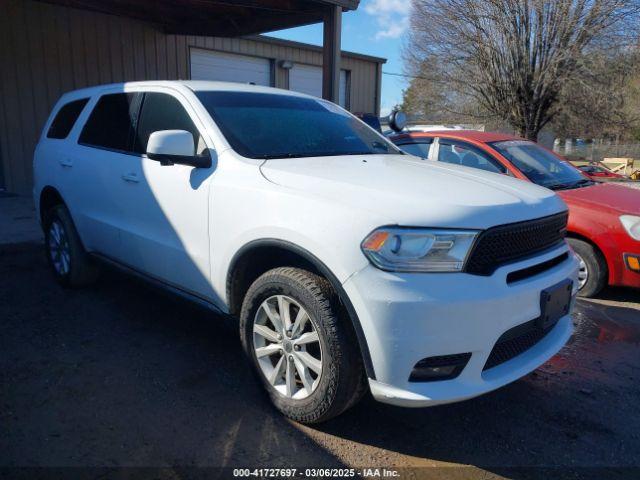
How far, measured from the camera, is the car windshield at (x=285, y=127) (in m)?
3.39

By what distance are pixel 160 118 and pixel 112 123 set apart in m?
0.74

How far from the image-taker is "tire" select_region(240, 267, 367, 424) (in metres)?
2.55

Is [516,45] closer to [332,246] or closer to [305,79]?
[305,79]

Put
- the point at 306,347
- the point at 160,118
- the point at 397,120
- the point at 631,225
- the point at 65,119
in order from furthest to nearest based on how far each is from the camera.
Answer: the point at 397,120 → the point at 65,119 → the point at 631,225 → the point at 160,118 → the point at 306,347

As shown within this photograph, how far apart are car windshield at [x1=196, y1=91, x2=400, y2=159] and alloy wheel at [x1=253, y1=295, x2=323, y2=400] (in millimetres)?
957

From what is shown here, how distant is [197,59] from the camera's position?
12195mm

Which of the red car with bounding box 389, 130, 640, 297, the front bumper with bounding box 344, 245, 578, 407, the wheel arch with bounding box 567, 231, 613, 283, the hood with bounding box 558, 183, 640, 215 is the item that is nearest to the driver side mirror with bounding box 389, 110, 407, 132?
the red car with bounding box 389, 130, 640, 297

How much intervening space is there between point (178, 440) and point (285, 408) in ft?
1.86

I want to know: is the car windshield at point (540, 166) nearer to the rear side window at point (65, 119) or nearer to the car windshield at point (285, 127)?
the car windshield at point (285, 127)

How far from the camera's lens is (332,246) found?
249 centimetres

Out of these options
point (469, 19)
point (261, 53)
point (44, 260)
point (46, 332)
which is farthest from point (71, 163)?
point (469, 19)

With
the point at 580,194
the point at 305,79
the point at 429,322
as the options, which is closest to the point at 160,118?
the point at 429,322

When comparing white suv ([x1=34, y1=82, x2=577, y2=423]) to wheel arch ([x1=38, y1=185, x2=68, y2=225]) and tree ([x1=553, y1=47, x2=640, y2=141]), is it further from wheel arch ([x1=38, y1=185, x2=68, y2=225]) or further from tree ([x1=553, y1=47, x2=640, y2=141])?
tree ([x1=553, y1=47, x2=640, y2=141])

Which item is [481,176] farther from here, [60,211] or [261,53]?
[261,53]
